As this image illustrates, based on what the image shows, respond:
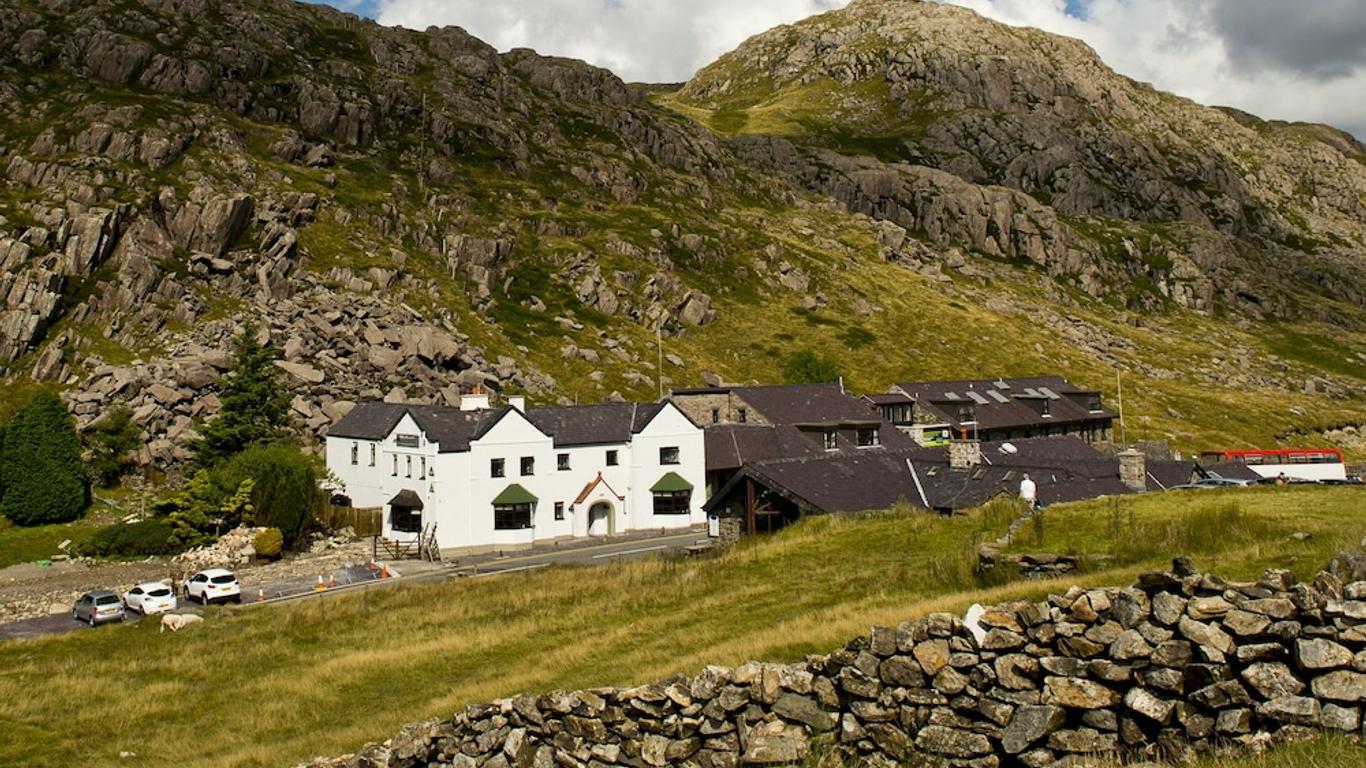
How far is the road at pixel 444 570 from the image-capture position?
48.6 meters

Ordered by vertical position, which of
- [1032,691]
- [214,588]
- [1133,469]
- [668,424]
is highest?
[668,424]

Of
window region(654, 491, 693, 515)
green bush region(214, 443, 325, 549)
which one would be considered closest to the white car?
green bush region(214, 443, 325, 549)

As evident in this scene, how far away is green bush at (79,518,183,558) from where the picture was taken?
223 feet

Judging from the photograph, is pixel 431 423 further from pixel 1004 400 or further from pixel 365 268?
pixel 1004 400

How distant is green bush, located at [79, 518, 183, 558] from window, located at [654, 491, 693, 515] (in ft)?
126

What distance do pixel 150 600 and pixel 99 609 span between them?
2.56 meters

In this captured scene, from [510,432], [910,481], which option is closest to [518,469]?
[510,432]

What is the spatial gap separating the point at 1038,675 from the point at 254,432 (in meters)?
81.4

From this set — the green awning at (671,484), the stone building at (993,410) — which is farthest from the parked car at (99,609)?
the stone building at (993,410)

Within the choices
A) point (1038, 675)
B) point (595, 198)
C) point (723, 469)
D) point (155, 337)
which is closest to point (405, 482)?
point (723, 469)

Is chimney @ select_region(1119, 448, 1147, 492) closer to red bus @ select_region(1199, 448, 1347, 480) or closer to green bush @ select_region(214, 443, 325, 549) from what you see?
red bus @ select_region(1199, 448, 1347, 480)

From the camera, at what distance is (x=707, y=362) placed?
14275 cm

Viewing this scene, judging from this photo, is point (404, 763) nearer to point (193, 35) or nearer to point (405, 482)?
point (405, 482)

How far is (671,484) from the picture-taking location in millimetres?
77875
